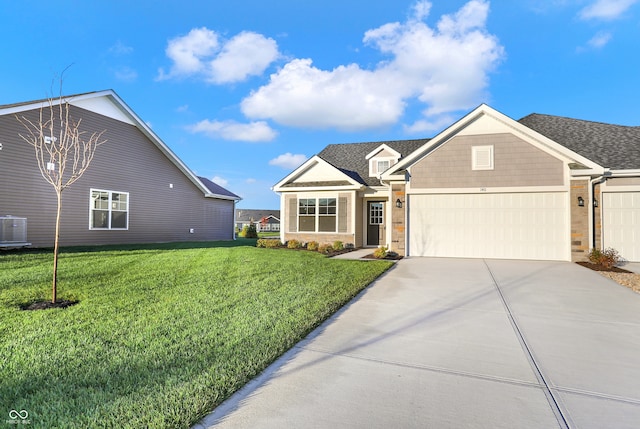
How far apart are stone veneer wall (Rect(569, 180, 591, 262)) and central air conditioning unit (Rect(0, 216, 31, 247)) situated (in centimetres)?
1828

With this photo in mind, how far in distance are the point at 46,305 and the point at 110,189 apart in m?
10.5

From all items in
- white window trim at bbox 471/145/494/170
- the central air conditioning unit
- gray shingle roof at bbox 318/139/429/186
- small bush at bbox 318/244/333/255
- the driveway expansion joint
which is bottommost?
the driveway expansion joint

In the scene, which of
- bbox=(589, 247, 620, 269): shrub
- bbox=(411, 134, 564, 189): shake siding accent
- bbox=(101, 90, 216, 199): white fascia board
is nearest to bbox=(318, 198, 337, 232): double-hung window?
bbox=(411, 134, 564, 189): shake siding accent

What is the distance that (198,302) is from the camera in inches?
200

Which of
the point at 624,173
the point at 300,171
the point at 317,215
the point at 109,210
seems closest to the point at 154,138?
the point at 109,210

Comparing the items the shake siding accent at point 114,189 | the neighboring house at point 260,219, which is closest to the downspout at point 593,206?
the shake siding accent at point 114,189

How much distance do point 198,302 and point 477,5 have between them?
1270 centimetres

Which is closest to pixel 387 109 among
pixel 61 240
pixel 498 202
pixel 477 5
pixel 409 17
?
pixel 409 17

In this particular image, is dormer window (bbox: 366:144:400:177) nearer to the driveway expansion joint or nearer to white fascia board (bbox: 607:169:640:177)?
white fascia board (bbox: 607:169:640:177)

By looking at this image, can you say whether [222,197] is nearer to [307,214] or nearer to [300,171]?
[300,171]

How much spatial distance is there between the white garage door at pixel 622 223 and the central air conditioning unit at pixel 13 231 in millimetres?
19823

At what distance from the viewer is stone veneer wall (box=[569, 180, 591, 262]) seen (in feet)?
33.1

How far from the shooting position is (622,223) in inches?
416

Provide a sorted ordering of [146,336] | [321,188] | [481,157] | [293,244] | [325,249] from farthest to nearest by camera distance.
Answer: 1. [321,188]
2. [293,244]
3. [325,249]
4. [481,157]
5. [146,336]
